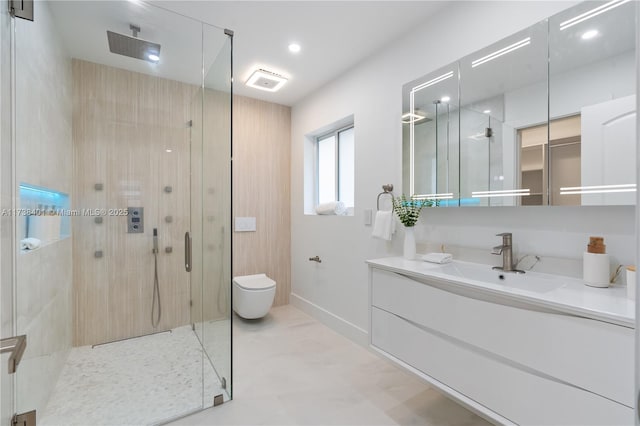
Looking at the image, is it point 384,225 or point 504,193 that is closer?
point 504,193

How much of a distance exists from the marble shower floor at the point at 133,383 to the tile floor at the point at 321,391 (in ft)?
0.59

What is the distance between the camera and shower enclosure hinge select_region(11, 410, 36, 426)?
1143 mm

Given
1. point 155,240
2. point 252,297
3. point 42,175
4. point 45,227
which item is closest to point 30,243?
point 45,227

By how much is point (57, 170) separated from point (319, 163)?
2425 millimetres

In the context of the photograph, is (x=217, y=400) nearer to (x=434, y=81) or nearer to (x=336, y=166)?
(x=336, y=166)

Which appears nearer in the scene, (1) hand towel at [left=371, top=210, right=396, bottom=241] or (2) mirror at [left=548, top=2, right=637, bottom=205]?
(2) mirror at [left=548, top=2, right=637, bottom=205]

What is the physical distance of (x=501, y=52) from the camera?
62.7 inches

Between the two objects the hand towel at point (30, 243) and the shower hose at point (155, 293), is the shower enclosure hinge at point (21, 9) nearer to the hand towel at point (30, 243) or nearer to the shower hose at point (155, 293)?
the hand towel at point (30, 243)

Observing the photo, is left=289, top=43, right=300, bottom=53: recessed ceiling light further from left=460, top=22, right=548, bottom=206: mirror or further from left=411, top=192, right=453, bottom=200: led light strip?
left=411, top=192, right=453, bottom=200: led light strip

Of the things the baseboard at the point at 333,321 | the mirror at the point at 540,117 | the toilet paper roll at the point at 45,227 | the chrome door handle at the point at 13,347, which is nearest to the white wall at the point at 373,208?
the baseboard at the point at 333,321

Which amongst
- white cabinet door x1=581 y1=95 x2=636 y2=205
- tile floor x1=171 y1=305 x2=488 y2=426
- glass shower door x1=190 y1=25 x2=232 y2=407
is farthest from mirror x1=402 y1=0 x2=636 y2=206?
glass shower door x1=190 y1=25 x2=232 y2=407

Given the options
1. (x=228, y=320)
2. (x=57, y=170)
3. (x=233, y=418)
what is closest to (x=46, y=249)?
(x=57, y=170)

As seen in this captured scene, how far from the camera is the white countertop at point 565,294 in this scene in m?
0.95

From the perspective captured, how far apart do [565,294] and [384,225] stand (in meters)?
1.21
